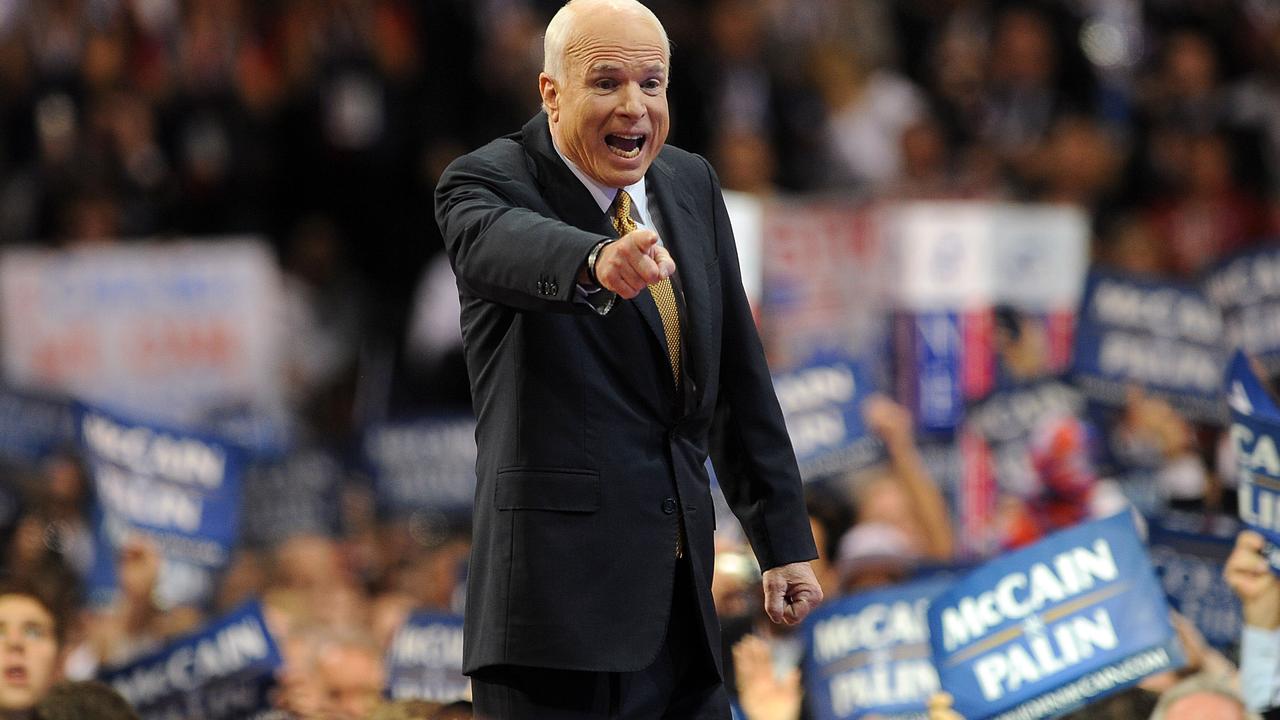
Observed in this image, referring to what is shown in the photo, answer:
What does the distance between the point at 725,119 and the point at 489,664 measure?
7670mm

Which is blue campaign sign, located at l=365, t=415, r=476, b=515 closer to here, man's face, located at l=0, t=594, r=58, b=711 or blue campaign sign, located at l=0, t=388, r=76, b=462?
blue campaign sign, located at l=0, t=388, r=76, b=462

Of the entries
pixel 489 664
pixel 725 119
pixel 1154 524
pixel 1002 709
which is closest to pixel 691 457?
pixel 489 664

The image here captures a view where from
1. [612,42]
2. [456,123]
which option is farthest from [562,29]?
[456,123]

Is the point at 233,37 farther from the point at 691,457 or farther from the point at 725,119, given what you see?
the point at 691,457

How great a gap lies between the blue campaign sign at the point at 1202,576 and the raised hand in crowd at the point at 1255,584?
25.4 inches

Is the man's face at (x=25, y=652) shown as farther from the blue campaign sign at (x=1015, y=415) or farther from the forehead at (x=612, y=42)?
the blue campaign sign at (x=1015, y=415)

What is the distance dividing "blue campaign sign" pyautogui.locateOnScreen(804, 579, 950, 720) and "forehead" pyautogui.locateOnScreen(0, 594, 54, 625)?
2.12 metres

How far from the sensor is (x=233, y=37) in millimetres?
11461

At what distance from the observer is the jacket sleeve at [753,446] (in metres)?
3.39

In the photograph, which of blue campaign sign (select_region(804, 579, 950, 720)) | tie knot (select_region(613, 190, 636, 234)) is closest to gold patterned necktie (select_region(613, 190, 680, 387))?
tie knot (select_region(613, 190, 636, 234))

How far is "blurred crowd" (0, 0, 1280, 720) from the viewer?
1015 cm

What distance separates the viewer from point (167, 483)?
7.61 m

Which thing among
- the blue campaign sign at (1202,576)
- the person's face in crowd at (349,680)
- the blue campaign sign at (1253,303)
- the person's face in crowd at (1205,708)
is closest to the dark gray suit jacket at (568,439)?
the person's face in crowd at (1205,708)

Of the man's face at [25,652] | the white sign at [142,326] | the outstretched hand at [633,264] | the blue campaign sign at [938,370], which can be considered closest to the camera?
the outstretched hand at [633,264]
